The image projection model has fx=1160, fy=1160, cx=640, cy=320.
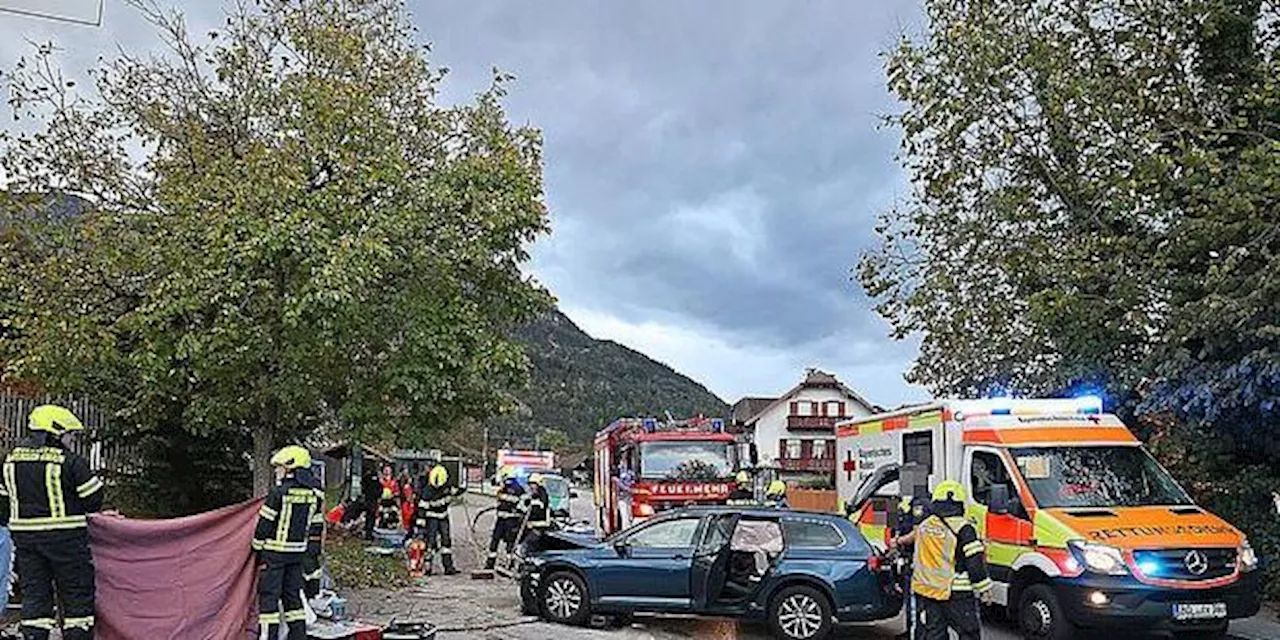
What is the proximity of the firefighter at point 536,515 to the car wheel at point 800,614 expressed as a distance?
430 centimetres

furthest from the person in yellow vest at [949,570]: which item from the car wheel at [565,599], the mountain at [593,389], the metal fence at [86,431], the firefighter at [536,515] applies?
the mountain at [593,389]

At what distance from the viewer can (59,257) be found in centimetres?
1628

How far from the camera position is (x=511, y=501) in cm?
1830

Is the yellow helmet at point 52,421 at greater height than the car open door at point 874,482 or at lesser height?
greater

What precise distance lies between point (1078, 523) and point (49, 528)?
9.41m

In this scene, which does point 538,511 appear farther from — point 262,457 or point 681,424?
point 681,424

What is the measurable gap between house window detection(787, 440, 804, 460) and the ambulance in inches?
2439

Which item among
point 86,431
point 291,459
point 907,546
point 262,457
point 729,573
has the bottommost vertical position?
point 729,573

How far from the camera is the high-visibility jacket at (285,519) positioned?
926cm

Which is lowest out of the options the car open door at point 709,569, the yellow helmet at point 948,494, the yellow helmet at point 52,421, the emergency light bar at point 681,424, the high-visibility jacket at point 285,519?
the car open door at point 709,569

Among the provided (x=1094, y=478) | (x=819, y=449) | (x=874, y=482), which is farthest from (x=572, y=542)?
(x=819, y=449)

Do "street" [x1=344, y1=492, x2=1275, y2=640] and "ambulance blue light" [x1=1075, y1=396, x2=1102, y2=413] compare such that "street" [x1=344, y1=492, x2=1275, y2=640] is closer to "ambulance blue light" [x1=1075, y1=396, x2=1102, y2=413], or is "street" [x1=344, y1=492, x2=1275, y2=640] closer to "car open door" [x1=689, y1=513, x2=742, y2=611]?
"car open door" [x1=689, y1=513, x2=742, y2=611]

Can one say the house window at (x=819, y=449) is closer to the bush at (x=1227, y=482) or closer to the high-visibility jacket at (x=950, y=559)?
the bush at (x=1227, y=482)

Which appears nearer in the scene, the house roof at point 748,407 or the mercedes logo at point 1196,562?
the mercedes logo at point 1196,562
